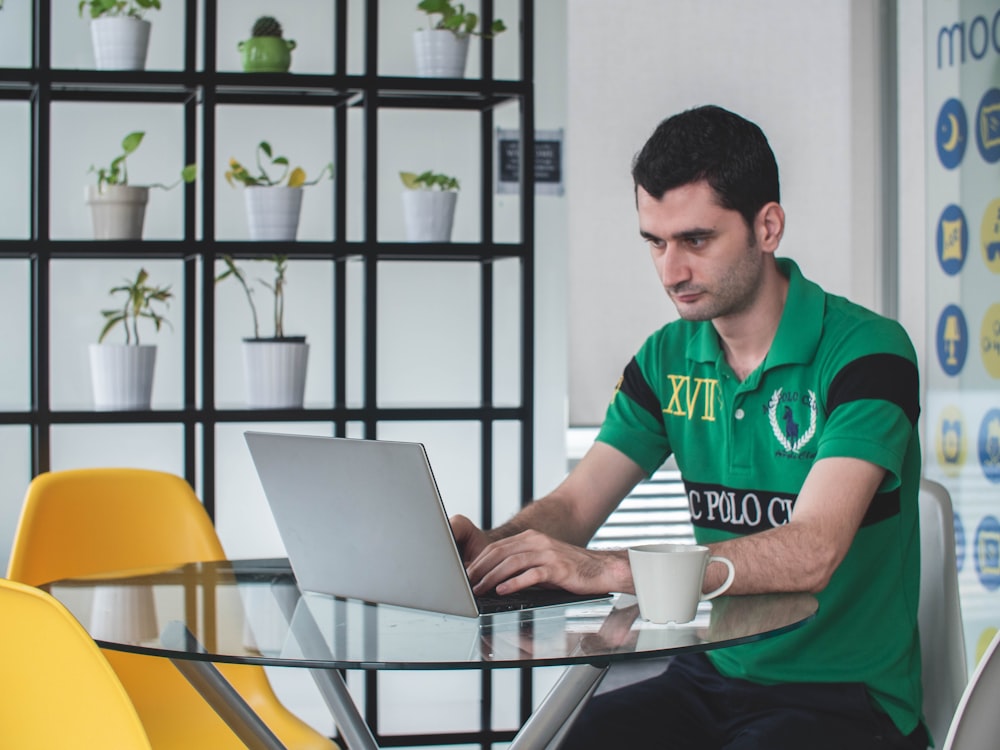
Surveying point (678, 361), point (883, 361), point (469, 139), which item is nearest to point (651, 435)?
point (678, 361)

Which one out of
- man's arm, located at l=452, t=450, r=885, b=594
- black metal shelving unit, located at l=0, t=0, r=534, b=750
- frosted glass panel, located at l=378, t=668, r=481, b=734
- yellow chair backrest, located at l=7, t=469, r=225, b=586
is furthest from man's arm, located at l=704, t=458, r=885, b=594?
frosted glass panel, located at l=378, t=668, r=481, b=734

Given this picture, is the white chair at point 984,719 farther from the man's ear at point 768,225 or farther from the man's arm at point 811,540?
the man's ear at point 768,225

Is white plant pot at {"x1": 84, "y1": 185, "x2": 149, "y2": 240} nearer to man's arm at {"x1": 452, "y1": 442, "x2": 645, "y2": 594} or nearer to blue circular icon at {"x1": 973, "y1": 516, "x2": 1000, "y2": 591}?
man's arm at {"x1": 452, "y1": 442, "x2": 645, "y2": 594}

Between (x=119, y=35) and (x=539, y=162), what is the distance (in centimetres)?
117

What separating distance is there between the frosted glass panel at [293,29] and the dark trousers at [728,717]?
2066 mm

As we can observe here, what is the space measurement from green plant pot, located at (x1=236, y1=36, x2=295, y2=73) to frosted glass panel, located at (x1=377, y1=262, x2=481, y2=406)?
642 millimetres

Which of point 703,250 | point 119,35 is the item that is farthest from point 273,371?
point 703,250

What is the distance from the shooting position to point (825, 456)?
1768mm

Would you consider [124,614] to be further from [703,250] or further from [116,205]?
[116,205]

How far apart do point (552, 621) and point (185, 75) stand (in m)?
1.98

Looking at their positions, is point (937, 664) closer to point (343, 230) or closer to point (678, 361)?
point (678, 361)

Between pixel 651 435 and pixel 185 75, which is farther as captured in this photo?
pixel 185 75

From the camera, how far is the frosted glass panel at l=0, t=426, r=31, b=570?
3201mm

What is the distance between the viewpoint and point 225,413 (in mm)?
2998
